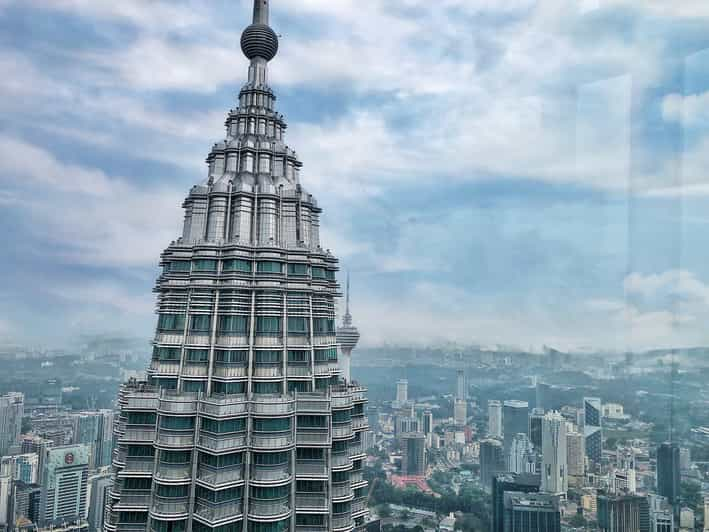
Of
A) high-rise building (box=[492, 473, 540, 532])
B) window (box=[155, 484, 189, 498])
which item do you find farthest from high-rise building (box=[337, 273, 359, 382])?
window (box=[155, 484, 189, 498])

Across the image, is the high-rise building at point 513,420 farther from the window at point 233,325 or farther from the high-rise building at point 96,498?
the high-rise building at point 96,498

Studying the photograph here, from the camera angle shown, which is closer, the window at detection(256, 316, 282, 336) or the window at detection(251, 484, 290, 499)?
the window at detection(251, 484, 290, 499)

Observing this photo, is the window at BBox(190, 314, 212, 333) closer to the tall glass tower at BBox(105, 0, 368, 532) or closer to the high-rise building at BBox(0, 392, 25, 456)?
the tall glass tower at BBox(105, 0, 368, 532)

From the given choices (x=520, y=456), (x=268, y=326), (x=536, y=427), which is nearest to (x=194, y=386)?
(x=268, y=326)

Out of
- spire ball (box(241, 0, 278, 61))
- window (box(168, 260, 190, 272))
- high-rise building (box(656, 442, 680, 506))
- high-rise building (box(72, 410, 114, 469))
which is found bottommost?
high-rise building (box(72, 410, 114, 469))

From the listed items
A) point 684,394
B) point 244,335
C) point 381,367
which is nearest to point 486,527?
point 381,367

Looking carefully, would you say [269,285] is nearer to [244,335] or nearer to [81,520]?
[244,335]
